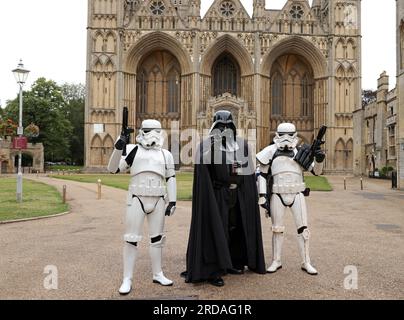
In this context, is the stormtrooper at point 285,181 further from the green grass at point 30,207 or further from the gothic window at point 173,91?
the gothic window at point 173,91

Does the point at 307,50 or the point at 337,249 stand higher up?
the point at 307,50

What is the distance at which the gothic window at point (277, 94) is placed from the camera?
4623 centimetres

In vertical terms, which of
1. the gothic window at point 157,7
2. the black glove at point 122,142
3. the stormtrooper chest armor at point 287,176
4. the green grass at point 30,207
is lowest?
the green grass at point 30,207

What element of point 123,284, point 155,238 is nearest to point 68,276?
point 123,284

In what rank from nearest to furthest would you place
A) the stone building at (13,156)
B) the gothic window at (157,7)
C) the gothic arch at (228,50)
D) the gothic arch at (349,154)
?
the gothic arch at (228,50) → the gothic arch at (349,154) → the gothic window at (157,7) → the stone building at (13,156)

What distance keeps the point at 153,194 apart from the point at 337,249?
13.2ft

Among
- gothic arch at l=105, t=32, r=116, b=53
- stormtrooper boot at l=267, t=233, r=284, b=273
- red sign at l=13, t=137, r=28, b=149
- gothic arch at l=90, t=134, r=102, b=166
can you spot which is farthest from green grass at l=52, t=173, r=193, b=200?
gothic arch at l=105, t=32, r=116, b=53

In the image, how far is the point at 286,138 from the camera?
5684mm

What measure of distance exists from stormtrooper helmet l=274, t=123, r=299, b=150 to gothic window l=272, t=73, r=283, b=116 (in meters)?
41.4

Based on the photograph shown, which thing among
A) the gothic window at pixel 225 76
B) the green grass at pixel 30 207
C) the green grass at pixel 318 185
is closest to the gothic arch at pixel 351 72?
the gothic window at pixel 225 76

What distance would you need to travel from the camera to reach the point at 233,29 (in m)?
43.1

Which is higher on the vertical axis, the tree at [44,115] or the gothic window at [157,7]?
the gothic window at [157,7]

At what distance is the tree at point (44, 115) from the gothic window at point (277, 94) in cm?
2931
